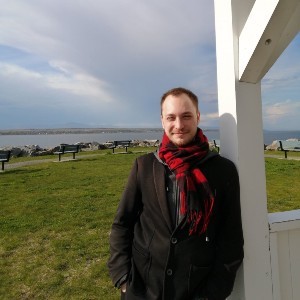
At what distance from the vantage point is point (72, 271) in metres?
4.22

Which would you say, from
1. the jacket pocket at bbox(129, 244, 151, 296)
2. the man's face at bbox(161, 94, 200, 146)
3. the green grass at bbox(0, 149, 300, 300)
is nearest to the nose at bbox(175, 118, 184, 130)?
the man's face at bbox(161, 94, 200, 146)

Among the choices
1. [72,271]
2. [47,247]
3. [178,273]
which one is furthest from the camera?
[47,247]

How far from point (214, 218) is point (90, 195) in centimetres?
692

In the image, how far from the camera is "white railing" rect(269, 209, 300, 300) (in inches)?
81.2

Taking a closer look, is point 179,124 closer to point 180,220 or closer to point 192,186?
point 192,186

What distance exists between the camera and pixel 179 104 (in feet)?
6.29

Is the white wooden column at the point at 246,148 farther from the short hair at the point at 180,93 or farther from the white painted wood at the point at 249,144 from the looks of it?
the short hair at the point at 180,93

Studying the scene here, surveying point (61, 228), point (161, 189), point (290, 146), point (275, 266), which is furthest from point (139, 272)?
point (290, 146)

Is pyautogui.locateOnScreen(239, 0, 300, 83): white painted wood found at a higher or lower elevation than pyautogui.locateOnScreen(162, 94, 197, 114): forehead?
higher

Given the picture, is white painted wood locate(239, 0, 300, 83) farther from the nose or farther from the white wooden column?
the nose

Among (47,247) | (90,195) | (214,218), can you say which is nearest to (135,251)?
(214,218)

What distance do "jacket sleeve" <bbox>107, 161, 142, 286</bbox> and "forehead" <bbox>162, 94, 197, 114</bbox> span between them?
415 mm

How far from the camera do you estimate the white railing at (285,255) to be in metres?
2.06

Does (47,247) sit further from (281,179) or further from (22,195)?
(281,179)
